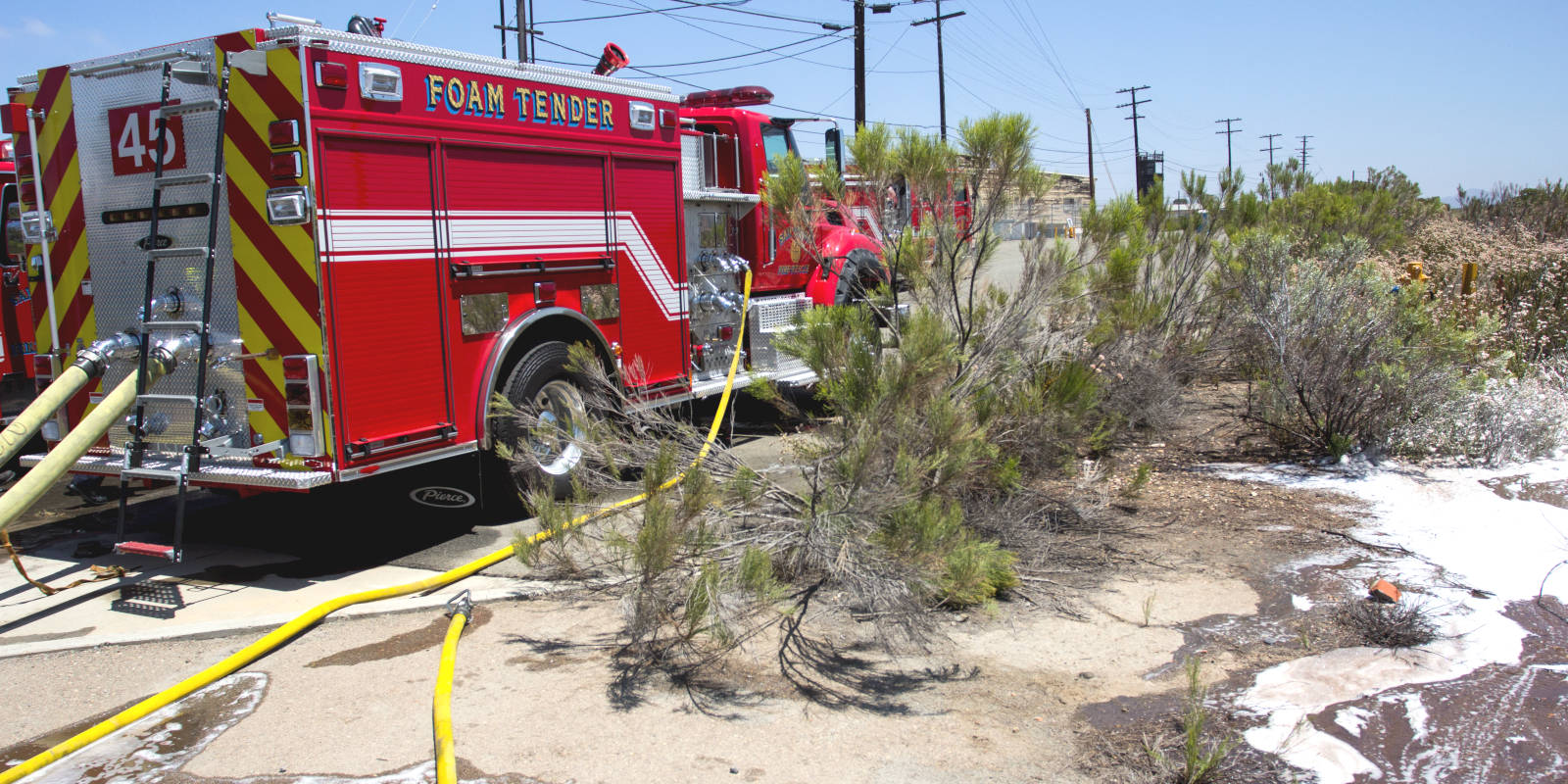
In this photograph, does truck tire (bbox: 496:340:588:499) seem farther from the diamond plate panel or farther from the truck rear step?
the truck rear step

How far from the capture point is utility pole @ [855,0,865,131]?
22938mm

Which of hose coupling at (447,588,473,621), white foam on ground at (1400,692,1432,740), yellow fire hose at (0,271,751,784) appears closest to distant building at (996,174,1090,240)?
yellow fire hose at (0,271,751,784)

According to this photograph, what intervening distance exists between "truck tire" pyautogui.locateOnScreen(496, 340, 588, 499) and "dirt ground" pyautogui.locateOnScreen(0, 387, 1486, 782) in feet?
4.27

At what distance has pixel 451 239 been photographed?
19.1ft

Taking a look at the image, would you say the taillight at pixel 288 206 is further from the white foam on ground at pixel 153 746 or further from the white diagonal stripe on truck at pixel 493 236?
the white foam on ground at pixel 153 746

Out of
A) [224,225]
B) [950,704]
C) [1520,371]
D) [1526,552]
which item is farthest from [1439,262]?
[224,225]

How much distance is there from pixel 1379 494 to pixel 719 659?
453cm

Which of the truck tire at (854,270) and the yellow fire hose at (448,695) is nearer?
the yellow fire hose at (448,695)

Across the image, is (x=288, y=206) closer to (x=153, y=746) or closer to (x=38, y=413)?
(x=38, y=413)

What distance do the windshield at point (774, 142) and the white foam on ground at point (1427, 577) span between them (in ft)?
14.6

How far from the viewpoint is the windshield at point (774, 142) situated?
9109mm

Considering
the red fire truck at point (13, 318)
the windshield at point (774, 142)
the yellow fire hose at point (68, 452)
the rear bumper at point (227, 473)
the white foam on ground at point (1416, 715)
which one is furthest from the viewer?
the windshield at point (774, 142)

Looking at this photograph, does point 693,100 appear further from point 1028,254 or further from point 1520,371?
point 1520,371

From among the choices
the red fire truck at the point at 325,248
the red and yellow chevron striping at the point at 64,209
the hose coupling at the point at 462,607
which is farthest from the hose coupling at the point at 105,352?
the hose coupling at the point at 462,607
